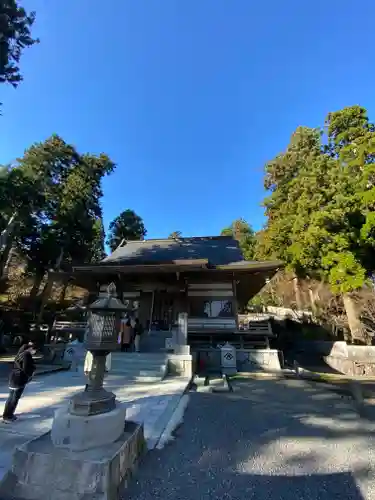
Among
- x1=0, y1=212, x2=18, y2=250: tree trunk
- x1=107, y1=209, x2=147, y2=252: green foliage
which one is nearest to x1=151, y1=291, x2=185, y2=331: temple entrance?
x1=0, y1=212, x2=18, y2=250: tree trunk

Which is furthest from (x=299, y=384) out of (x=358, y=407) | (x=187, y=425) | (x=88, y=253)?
(x=88, y=253)

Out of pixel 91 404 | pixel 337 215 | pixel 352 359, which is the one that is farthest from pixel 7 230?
pixel 352 359

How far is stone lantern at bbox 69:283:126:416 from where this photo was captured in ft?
10.4

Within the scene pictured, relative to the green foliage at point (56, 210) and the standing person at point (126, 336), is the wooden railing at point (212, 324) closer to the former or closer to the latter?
the standing person at point (126, 336)

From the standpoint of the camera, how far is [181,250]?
1731cm

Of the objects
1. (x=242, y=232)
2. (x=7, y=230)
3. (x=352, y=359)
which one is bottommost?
(x=352, y=359)

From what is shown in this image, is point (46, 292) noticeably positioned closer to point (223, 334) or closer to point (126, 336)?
point (126, 336)

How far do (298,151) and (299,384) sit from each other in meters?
22.4

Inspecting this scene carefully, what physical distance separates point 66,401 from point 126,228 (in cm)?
2746

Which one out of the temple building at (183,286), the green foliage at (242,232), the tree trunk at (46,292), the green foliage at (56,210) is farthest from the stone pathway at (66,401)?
the green foliage at (242,232)

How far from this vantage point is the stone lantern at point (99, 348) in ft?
10.4

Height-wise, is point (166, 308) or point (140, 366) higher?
point (166, 308)

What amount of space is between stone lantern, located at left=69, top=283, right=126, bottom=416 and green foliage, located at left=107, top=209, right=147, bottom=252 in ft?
93.1

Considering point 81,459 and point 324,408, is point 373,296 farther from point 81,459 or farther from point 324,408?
point 81,459
